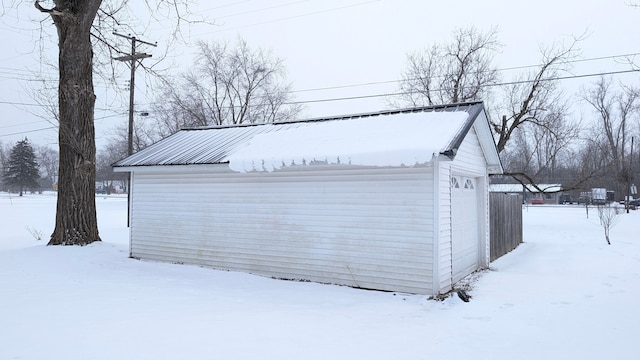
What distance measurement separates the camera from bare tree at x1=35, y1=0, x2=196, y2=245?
35.7 feet

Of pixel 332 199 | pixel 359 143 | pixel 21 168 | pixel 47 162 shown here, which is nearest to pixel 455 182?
pixel 359 143

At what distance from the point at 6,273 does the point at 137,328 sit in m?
4.70

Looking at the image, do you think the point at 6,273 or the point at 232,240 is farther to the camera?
the point at 232,240

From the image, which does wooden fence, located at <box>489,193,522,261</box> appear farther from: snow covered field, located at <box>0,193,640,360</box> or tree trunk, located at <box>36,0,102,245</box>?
tree trunk, located at <box>36,0,102,245</box>

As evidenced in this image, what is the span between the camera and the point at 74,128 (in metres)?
11.0

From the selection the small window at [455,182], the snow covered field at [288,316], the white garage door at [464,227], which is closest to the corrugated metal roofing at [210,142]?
the small window at [455,182]

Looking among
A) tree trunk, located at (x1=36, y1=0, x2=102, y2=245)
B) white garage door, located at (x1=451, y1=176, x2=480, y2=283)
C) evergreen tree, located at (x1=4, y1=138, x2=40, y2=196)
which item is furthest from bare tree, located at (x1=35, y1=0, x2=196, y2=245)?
evergreen tree, located at (x1=4, y1=138, x2=40, y2=196)

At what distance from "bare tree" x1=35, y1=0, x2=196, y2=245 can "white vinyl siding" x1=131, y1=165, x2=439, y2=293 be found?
1.60m

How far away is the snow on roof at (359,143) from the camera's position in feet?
22.2

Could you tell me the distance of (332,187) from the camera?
7883 mm

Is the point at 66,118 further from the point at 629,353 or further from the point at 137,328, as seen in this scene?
the point at 629,353

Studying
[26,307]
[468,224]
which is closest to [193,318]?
[26,307]

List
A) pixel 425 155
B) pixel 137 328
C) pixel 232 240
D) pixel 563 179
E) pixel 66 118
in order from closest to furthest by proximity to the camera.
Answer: pixel 137 328 < pixel 425 155 < pixel 232 240 < pixel 66 118 < pixel 563 179

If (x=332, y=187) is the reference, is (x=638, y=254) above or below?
below
